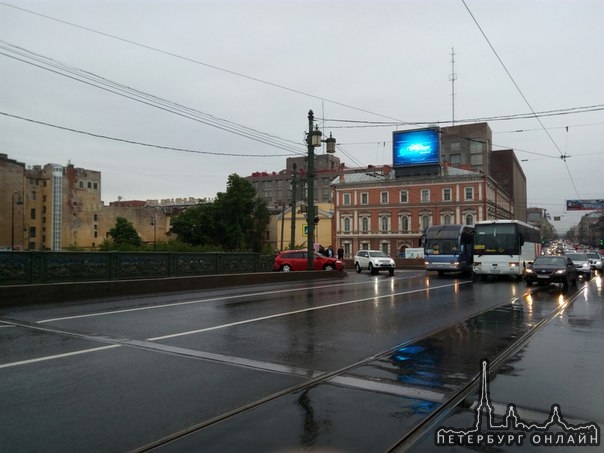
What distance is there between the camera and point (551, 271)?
2202cm

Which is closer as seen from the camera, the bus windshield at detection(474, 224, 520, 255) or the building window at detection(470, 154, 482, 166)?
the bus windshield at detection(474, 224, 520, 255)

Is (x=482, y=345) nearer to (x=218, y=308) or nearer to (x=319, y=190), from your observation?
(x=218, y=308)

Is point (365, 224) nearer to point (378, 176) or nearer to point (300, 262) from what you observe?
point (378, 176)

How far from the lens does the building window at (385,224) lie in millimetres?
76875

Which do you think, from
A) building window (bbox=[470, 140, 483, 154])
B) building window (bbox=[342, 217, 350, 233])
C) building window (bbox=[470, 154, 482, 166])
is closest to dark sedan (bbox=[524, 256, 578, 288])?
building window (bbox=[342, 217, 350, 233])

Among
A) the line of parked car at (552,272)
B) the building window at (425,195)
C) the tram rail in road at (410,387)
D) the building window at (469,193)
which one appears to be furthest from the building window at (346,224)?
the tram rail in road at (410,387)

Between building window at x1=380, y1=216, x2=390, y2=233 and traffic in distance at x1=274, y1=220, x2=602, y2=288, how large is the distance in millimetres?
40614

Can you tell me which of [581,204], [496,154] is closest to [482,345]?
[581,204]

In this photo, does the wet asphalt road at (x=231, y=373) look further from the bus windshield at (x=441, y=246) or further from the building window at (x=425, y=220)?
the building window at (x=425, y=220)

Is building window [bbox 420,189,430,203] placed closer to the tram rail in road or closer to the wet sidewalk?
the tram rail in road

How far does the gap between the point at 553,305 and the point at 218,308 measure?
9891 millimetres

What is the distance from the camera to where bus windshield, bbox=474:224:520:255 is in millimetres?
27109

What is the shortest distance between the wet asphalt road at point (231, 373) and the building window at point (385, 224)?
63758 mm

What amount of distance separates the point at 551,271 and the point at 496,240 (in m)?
5.62
